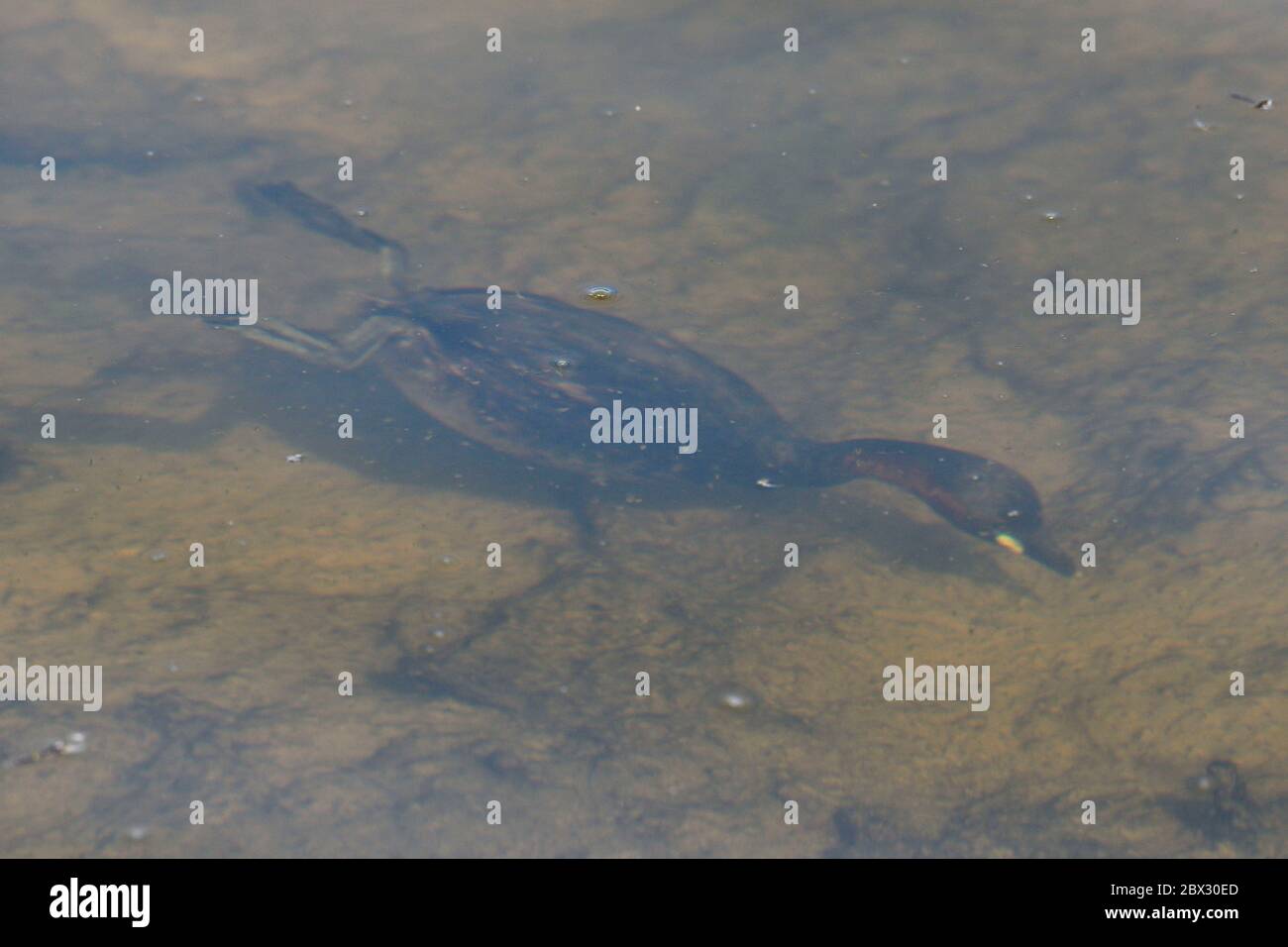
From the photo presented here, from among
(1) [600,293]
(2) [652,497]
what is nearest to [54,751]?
(2) [652,497]

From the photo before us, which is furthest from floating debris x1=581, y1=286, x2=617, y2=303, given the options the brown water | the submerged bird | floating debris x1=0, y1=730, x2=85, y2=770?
floating debris x1=0, y1=730, x2=85, y2=770

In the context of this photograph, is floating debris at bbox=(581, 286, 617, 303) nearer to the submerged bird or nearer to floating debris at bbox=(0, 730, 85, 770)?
the submerged bird

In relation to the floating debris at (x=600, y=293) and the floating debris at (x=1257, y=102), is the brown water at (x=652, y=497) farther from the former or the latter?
the floating debris at (x=1257, y=102)

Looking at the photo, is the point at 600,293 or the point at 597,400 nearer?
the point at 597,400

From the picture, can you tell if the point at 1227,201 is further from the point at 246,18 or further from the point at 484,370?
the point at 246,18

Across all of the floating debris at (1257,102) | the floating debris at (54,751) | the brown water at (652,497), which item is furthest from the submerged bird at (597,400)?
the floating debris at (1257,102)

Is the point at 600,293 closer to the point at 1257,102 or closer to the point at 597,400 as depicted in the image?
the point at 597,400

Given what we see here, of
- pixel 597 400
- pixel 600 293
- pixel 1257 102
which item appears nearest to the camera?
pixel 597 400
